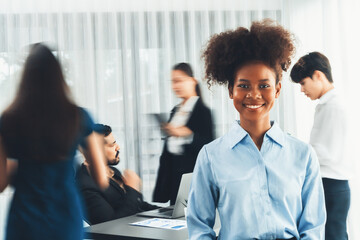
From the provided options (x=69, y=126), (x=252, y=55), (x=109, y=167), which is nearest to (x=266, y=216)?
(x=252, y=55)

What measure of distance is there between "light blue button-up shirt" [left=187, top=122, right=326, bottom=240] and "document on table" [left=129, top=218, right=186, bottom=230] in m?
0.98

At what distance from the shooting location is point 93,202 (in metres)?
2.72

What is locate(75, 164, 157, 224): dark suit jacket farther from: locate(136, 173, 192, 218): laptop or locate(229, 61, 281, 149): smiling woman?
locate(229, 61, 281, 149): smiling woman

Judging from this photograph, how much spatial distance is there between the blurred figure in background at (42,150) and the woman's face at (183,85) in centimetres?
181

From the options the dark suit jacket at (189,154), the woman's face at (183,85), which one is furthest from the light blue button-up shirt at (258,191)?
A: the woman's face at (183,85)

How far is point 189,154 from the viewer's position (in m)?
3.54

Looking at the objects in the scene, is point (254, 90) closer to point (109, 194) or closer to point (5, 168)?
point (5, 168)

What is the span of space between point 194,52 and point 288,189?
366 cm

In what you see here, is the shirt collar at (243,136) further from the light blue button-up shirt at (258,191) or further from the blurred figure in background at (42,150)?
the blurred figure in background at (42,150)

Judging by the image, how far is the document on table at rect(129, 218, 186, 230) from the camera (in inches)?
92.1

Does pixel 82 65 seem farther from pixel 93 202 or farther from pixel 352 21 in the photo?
pixel 352 21

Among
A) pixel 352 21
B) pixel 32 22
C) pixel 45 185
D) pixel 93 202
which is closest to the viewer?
pixel 45 185

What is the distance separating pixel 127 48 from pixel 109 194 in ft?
7.35

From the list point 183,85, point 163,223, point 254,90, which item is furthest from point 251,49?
point 183,85
